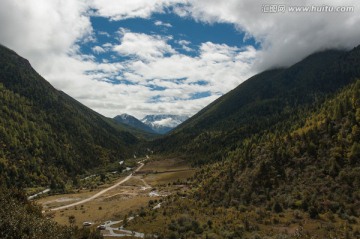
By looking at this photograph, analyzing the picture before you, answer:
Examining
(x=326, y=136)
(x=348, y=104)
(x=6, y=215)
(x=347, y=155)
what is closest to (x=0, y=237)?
(x=6, y=215)

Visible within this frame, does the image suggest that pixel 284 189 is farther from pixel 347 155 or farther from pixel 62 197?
pixel 62 197

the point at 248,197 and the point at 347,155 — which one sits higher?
the point at 347,155

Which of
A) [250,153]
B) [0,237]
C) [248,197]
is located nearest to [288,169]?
[248,197]

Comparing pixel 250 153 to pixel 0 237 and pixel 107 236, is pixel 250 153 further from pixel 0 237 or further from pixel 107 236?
pixel 0 237

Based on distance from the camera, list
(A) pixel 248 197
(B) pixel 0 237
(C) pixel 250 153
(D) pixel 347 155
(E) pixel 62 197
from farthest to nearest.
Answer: (E) pixel 62 197, (C) pixel 250 153, (A) pixel 248 197, (D) pixel 347 155, (B) pixel 0 237

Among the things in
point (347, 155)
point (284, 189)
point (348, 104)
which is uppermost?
point (348, 104)

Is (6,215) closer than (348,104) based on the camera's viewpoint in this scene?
Yes

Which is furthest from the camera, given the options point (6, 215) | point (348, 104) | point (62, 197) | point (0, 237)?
point (62, 197)

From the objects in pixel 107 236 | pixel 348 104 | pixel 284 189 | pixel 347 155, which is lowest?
pixel 107 236

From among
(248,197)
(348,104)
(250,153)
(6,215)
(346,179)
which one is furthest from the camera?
(250,153)
